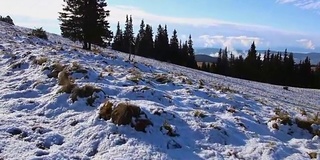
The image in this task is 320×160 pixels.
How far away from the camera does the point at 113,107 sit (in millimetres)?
8836

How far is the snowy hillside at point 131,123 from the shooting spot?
7.45 meters

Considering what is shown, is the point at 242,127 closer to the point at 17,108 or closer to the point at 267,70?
the point at 17,108

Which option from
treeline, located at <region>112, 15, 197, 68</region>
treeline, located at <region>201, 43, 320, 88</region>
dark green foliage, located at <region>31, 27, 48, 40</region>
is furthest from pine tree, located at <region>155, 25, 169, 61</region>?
dark green foliage, located at <region>31, 27, 48, 40</region>

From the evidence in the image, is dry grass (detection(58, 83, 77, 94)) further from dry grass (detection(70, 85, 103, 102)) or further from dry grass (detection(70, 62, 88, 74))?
dry grass (detection(70, 62, 88, 74))

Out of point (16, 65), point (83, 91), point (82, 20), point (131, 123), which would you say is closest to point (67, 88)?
point (83, 91)

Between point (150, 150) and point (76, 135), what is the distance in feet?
6.03

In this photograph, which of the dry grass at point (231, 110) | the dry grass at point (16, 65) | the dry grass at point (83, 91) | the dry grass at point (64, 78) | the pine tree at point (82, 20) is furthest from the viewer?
the pine tree at point (82, 20)

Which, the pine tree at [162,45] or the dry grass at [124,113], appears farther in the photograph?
the pine tree at [162,45]

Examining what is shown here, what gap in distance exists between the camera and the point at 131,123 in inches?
327

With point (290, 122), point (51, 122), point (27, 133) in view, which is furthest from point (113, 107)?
point (290, 122)

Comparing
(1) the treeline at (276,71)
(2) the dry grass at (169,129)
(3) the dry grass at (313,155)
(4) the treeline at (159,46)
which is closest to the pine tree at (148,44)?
(4) the treeline at (159,46)

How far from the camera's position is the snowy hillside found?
24.5 feet

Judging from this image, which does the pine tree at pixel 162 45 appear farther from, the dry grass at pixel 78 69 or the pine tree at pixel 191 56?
the dry grass at pixel 78 69

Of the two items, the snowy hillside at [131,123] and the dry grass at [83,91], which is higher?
the dry grass at [83,91]
